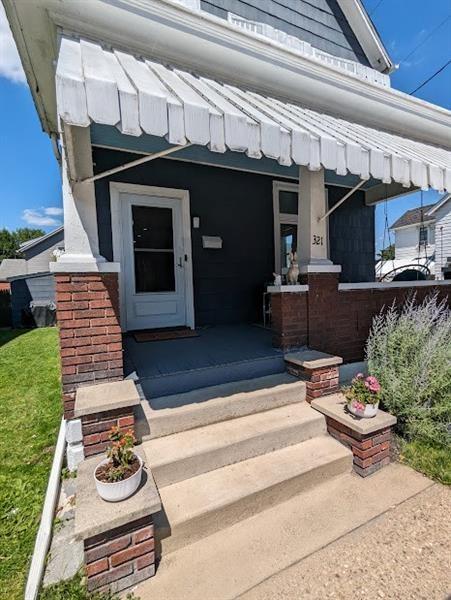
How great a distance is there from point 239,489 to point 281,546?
48 cm

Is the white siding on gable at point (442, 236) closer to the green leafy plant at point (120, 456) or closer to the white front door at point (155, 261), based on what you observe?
the white front door at point (155, 261)

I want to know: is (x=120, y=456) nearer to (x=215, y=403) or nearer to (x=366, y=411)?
(x=215, y=403)

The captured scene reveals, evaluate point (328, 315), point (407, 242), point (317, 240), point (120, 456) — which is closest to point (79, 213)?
point (120, 456)

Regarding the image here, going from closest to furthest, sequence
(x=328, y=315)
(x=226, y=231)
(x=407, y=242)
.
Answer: (x=328, y=315) → (x=226, y=231) → (x=407, y=242)

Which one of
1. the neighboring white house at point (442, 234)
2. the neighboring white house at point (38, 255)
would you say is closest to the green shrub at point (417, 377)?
the neighboring white house at point (442, 234)

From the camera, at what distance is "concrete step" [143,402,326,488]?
268 cm

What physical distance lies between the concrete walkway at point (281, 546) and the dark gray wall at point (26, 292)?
11.8 m

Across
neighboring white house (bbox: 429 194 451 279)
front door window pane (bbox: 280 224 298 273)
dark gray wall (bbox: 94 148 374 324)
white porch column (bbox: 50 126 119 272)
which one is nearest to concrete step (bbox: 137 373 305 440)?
white porch column (bbox: 50 126 119 272)

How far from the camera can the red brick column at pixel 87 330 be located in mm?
2965

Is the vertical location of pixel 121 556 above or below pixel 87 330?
below

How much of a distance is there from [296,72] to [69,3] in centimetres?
248

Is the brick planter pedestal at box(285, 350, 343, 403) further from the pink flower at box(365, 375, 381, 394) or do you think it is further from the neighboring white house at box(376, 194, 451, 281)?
the neighboring white house at box(376, 194, 451, 281)

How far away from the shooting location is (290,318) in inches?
161

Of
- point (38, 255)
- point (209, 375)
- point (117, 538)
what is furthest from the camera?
point (38, 255)
